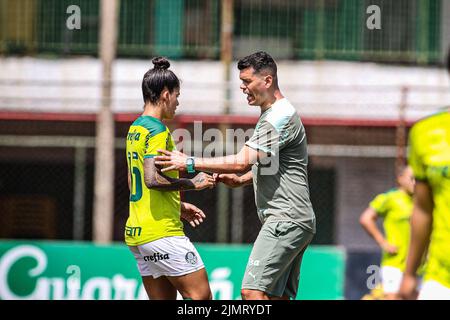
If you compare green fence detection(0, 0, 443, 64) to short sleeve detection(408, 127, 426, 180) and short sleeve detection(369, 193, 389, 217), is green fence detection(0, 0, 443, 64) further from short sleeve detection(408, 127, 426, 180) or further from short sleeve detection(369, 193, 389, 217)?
short sleeve detection(408, 127, 426, 180)

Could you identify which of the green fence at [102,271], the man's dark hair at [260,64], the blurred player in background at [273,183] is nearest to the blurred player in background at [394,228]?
A: the green fence at [102,271]

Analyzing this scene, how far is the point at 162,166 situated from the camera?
6250 mm

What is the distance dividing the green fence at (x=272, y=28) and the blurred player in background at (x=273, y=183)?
1052cm

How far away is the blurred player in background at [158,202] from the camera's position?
20.7 feet

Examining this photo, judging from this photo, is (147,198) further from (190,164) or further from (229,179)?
(229,179)

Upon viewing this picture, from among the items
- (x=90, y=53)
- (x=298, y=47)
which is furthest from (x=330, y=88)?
(x=90, y=53)

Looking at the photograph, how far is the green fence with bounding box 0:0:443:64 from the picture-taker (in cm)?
1716

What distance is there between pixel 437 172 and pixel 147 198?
96.4 inches

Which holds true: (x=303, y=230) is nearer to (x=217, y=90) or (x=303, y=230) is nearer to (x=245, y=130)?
(x=245, y=130)

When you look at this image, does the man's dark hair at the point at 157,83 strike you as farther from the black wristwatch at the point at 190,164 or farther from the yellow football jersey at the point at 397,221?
the yellow football jersey at the point at 397,221

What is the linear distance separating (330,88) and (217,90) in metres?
2.04

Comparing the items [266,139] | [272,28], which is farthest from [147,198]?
[272,28]

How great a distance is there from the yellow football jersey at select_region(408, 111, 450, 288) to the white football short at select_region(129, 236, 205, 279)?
2.21 m

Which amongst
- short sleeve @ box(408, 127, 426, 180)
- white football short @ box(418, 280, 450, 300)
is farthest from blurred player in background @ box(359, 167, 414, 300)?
short sleeve @ box(408, 127, 426, 180)
